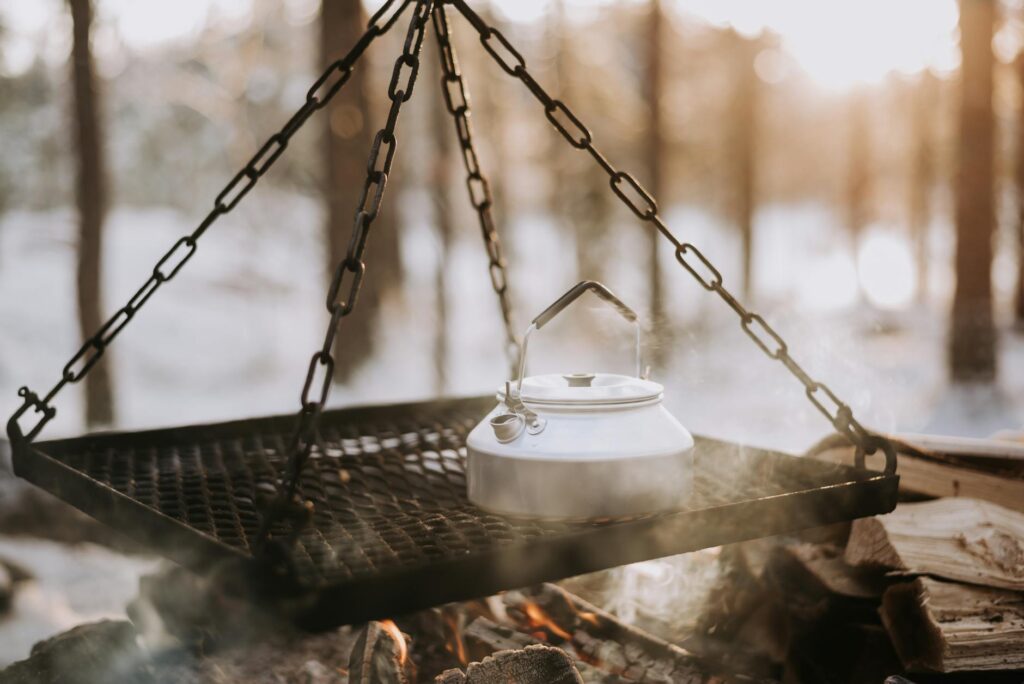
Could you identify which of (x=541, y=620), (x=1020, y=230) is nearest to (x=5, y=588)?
(x=541, y=620)

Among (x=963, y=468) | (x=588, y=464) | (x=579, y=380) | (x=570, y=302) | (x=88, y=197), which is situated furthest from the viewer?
(x=88, y=197)

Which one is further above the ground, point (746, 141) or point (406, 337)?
point (746, 141)

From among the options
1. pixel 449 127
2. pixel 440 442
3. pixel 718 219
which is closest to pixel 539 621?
pixel 440 442

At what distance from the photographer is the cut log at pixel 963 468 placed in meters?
2.92

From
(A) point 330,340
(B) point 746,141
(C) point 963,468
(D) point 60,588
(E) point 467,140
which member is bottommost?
(D) point 60,588

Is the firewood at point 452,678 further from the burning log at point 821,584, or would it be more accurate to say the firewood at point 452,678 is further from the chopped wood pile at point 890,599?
the burning log at point 821,584

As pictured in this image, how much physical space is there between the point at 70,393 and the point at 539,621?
28.1 ft

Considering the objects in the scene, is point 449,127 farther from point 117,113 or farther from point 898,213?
point 898,213

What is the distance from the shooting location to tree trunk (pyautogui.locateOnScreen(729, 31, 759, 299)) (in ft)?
49.6

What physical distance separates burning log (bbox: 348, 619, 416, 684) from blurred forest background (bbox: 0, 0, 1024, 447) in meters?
4.19

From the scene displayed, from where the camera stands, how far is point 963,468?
2977mm

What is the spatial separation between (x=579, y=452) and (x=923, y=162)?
21.1m

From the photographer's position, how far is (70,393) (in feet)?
32.1

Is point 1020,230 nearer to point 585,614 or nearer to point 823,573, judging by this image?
point 823,573
